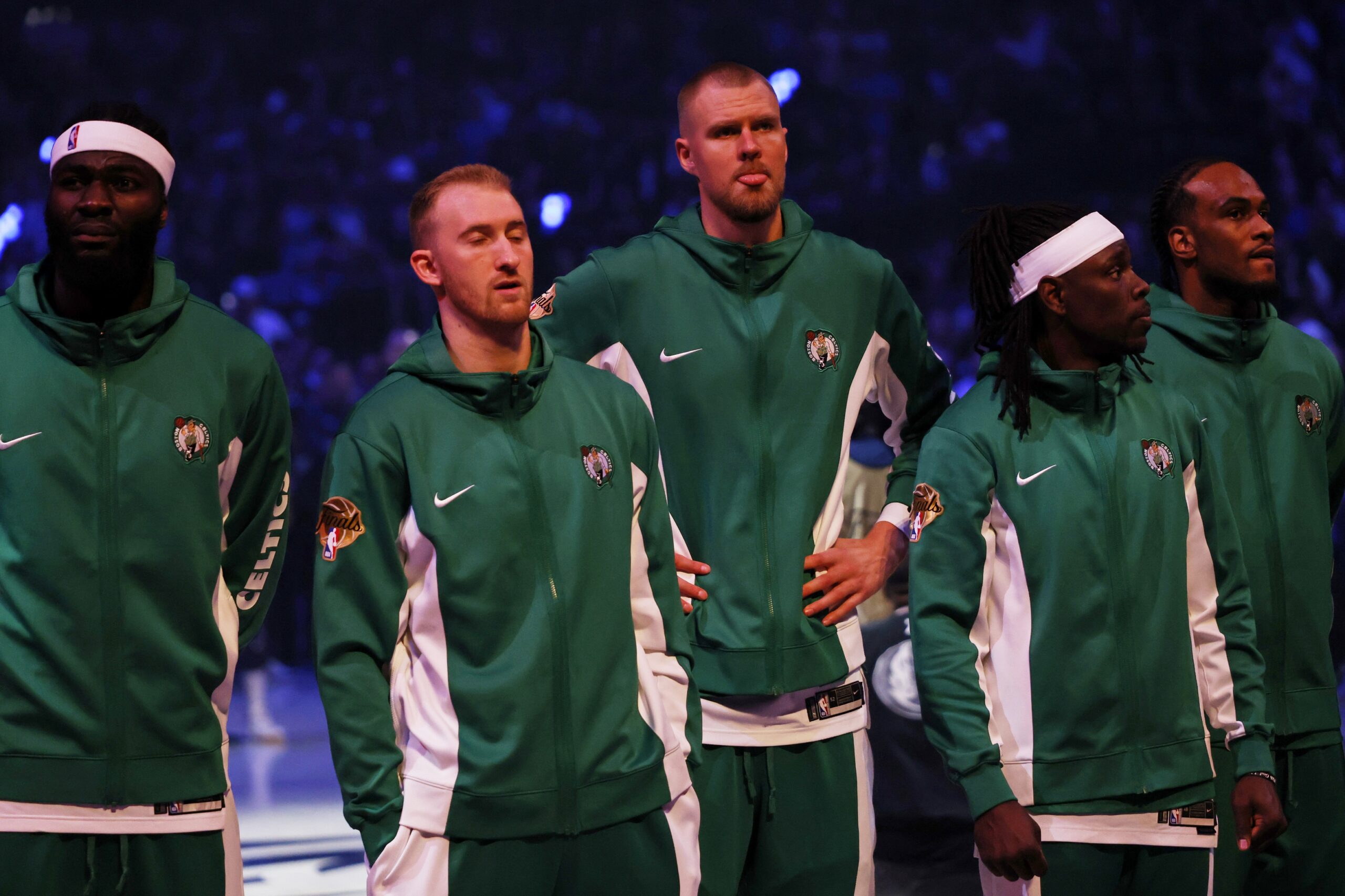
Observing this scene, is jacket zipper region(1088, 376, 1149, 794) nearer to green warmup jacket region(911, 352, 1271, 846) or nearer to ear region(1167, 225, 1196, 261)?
green warmup jacket region(911, 352, 1271, 846)

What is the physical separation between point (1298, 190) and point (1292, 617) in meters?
3.07

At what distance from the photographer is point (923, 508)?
237 centimetres

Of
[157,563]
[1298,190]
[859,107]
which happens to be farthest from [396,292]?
[157,563]

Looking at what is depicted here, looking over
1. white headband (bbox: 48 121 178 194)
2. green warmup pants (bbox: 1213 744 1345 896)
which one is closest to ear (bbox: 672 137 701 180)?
white headband (bbox: 48 121 178 194)

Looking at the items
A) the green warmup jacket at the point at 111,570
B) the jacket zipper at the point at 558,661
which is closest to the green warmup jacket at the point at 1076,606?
the jacket zipper at the point at 558,661

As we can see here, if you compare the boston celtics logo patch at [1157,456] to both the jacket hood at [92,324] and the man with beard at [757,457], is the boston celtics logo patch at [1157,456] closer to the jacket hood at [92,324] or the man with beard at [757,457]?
the man with beard at [757,457]

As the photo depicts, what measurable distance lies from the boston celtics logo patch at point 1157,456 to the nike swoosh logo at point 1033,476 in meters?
0.16

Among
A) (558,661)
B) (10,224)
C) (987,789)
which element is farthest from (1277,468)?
(10,224)

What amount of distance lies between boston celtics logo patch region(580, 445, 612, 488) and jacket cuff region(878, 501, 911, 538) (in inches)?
32.0

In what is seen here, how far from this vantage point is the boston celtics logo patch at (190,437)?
2158mm

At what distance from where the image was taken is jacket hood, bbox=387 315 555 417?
6.84 ft

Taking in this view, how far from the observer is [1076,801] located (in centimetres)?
223

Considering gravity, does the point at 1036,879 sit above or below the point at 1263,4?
below

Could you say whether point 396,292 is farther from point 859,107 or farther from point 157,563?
point 157,563
